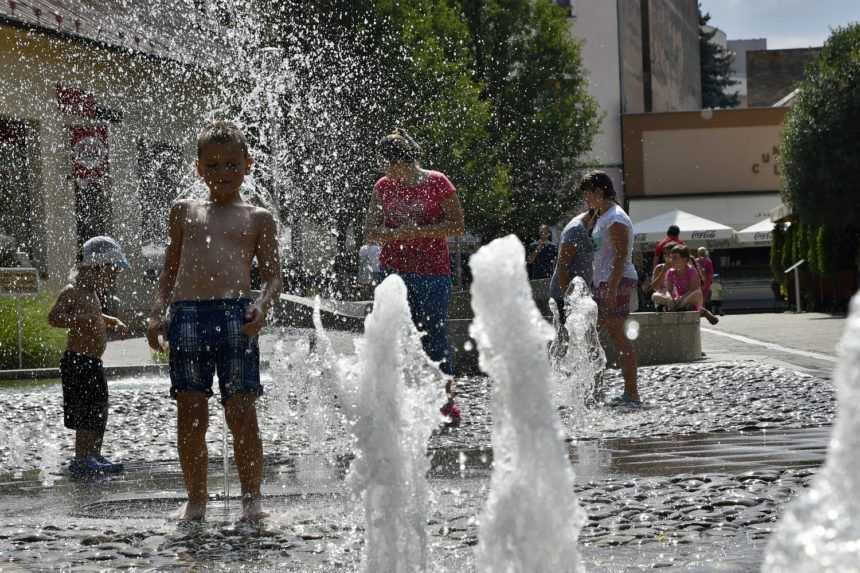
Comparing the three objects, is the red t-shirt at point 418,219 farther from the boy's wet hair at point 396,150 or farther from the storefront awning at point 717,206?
the storefront awning at point 717,206

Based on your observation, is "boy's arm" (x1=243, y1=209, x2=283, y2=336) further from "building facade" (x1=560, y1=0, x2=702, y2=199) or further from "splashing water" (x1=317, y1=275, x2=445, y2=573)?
"building facade" (x1=560, y1=0, x2=702, y2=199)

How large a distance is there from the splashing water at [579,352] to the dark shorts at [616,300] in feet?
0.44

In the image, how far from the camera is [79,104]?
23375 mm

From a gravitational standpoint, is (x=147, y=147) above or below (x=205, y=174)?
above

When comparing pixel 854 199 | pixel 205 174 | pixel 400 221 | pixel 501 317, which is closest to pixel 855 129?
pixel 854 199

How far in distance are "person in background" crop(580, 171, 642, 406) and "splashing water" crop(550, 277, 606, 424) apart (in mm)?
186

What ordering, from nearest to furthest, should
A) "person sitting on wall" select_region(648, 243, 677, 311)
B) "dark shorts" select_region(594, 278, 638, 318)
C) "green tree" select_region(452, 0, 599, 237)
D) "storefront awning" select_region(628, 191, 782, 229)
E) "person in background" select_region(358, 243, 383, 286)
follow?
"dark shorts" select_region(594, 278, 638, 318) < "person sitting on wall" select_region(648, 243, 677, 311) < "person in background" select_region(358, 243, 383, 286) < "green tree" select_region(452, 0, 599, 237) < "storefront awning" select_region(628, 191, 782, 229)

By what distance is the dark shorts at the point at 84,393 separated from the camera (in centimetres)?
736

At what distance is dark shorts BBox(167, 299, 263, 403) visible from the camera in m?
5.30

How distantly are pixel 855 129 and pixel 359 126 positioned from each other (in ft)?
33.1

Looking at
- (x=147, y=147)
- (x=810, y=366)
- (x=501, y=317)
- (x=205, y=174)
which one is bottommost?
(x=810, y=366)

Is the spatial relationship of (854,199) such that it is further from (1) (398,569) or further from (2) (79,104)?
(1) (398,569)

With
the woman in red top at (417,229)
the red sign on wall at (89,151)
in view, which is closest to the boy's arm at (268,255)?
the woman in red top at (417,229)

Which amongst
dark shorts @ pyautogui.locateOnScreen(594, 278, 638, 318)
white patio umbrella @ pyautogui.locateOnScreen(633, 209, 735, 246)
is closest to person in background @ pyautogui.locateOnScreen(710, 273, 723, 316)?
white patio umbrella @ pyautogui.locateOnScreen(633, 209, 735, 246)
